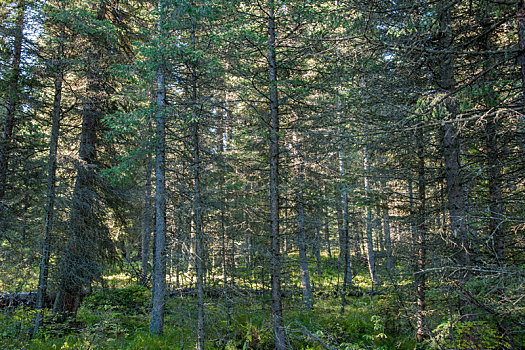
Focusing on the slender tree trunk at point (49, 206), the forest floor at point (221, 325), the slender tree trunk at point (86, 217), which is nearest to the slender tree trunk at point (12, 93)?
the slender tree trunk at point (49, 206)

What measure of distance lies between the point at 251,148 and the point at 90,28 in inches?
248

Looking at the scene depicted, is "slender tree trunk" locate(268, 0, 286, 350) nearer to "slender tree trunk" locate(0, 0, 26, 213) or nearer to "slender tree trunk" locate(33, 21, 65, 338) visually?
"slender tree trunk" locate(33, 21, 65, 338)

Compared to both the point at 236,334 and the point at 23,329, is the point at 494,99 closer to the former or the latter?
the point at 236,334

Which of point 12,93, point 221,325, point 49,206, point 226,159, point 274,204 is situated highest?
point 12,93

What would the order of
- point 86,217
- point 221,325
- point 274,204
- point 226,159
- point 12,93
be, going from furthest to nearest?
point 86,217 < point 221,325 < point 12,93 < point 226,159 < point 274,204

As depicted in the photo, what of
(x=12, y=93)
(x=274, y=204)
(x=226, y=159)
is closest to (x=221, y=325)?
(x=274, y=204)

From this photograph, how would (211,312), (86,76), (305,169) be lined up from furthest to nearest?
(305,169)
(86,76)
(211,312)

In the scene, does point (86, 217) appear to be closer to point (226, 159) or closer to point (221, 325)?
point (226, 159)

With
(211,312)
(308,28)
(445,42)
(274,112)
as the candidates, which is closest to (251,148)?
(274,112)

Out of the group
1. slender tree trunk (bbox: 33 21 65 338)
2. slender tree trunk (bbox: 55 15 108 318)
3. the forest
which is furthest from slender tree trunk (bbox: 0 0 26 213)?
slender tree trunk (bbox: 55 15 108 318)

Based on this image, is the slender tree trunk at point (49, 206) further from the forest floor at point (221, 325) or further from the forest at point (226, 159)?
the forest floor at point (221, 325)

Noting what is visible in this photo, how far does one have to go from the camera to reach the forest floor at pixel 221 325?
7379 mm

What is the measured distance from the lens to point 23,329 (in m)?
8.33

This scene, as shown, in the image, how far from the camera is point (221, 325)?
983 centimetres
